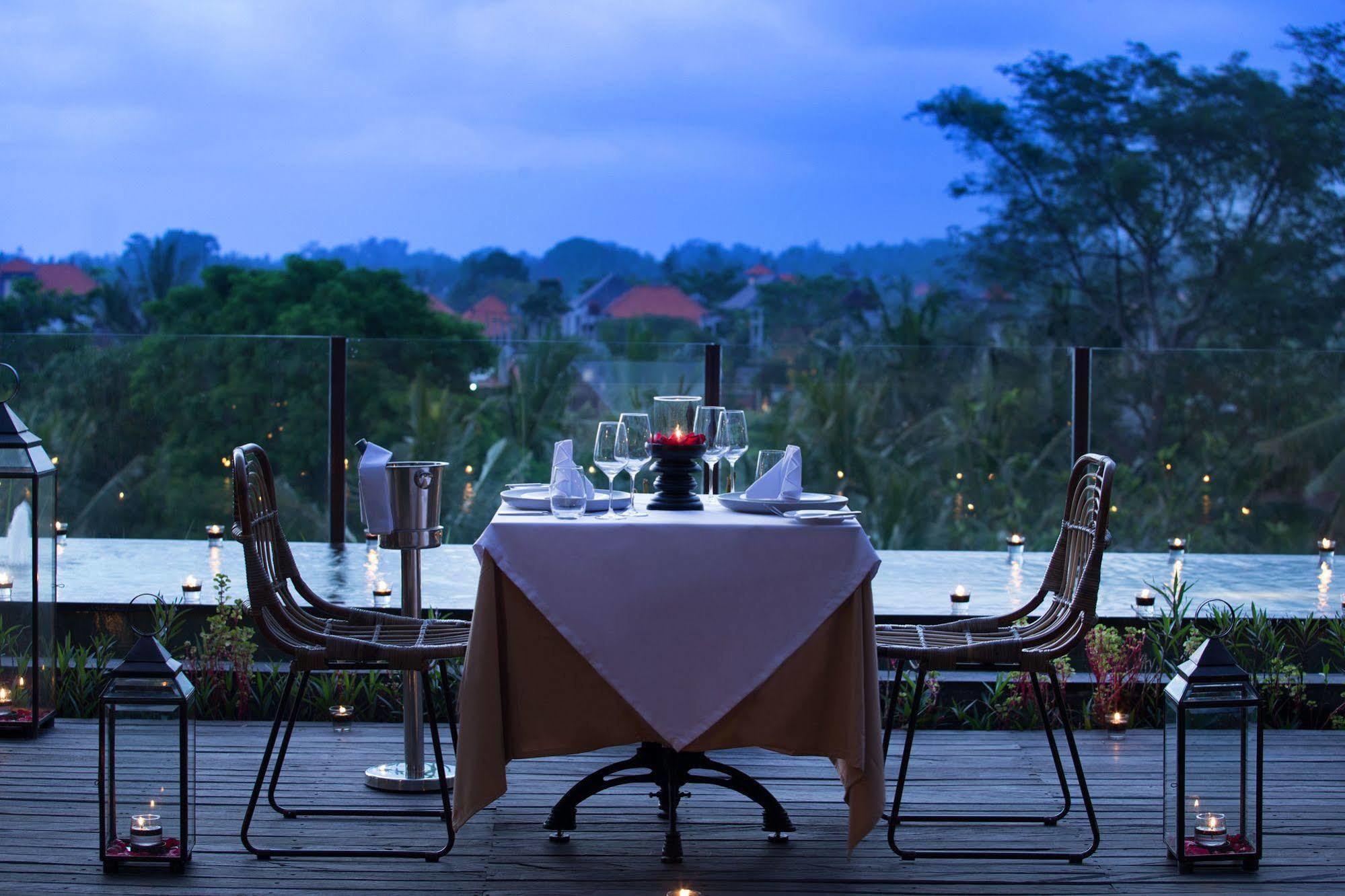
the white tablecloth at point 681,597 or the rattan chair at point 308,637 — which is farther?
the rattan chair at point 308,637

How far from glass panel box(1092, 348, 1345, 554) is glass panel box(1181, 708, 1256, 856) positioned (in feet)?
10.5

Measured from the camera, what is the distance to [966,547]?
20.1ft

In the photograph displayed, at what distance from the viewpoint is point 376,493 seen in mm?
3117

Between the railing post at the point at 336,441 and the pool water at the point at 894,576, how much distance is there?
4.5 inches

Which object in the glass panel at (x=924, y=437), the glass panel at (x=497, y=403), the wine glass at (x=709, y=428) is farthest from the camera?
the glass panel at (x=924, y=437)

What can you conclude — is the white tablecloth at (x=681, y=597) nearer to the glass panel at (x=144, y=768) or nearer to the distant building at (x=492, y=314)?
the glass panel at (x=144, y=768)

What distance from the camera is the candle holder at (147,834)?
8.93ft

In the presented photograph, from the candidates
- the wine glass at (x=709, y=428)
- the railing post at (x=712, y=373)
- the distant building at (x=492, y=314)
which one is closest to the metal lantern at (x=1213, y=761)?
the wine glass at (x=709, y=428)

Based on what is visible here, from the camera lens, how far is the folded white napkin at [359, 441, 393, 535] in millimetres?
3109

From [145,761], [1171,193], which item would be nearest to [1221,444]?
[145,761]

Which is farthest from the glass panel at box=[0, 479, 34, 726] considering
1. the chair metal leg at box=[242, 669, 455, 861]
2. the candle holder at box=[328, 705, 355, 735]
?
the chair metal leg at box=[242, 669, 455, 861]

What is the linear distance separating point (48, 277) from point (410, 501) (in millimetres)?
18480

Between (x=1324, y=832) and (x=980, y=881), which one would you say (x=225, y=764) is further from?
A: (x=1324, y=832)

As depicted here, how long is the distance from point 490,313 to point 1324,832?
63.2 ft
